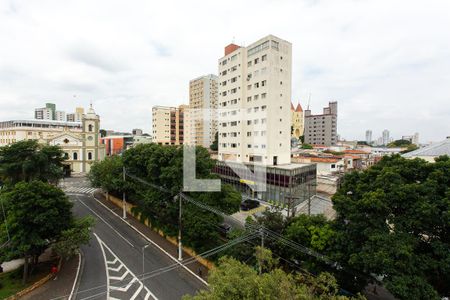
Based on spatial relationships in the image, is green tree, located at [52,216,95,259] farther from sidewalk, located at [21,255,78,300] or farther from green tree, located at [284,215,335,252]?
green tree, located at [284,215,335,252]

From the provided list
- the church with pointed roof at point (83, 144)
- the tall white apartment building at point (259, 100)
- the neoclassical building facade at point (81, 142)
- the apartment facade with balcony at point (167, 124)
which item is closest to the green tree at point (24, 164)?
the tall white apartment building at point (259, 100)

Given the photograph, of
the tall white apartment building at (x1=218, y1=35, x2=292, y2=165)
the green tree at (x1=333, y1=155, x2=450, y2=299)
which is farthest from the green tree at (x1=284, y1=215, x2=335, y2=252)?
the tall white apartment building at (x1=218, y1=35, x2=292, y2=165)

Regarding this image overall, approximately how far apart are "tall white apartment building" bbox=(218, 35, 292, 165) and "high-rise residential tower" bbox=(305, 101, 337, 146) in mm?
78258

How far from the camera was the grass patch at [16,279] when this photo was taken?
1480cm

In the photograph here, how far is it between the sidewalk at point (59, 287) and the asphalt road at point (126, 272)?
656 mm

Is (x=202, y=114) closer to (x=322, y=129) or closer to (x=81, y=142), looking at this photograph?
(x=81, y=142)

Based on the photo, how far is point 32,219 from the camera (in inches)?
581

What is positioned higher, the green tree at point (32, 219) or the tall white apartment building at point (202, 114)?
→ the tall white apartment building at point (202, 114)

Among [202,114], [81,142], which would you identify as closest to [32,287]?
[81,142]

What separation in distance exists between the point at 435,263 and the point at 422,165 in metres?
4.64

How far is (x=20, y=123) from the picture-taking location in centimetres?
6612

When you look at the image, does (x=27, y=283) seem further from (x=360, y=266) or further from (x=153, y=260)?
(x=360, y=266)

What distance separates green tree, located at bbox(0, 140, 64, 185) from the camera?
25625 millimetres

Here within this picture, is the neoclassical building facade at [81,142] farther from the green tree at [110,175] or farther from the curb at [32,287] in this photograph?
the curb at [32,287]
